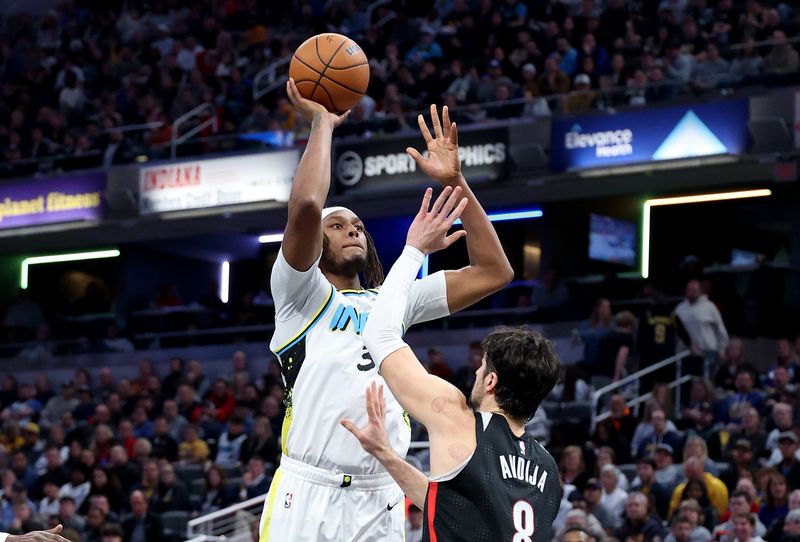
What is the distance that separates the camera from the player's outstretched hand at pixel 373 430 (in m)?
4.54

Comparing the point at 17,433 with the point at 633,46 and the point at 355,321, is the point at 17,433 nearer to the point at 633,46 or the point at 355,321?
the point at 633,46

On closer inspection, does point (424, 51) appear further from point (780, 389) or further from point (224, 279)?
point (780, 389)

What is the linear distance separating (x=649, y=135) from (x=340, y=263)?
11940mm

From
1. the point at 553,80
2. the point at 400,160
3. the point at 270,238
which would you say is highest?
the point at 553,80

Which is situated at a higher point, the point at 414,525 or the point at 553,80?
the point at 553,80

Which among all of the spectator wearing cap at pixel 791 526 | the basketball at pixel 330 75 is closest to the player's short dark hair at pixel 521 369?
the basketball at pixel 330 75

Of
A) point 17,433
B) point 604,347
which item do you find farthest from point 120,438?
point 604,347

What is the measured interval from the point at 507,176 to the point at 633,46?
2.51m

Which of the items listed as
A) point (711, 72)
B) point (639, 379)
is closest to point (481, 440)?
point (639, 379)

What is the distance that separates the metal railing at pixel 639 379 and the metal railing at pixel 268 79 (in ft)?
27.1

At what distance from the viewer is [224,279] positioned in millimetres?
26219

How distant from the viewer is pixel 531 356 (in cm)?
434

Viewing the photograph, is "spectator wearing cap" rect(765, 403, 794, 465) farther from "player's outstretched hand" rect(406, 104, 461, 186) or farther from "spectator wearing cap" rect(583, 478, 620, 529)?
"player's outstretched hand" rect(406, 104, 461, 186)

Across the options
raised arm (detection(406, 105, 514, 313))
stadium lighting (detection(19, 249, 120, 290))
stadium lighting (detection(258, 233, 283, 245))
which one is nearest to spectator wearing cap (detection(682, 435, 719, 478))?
raised arm (detection(406, 105, 514, 313))
